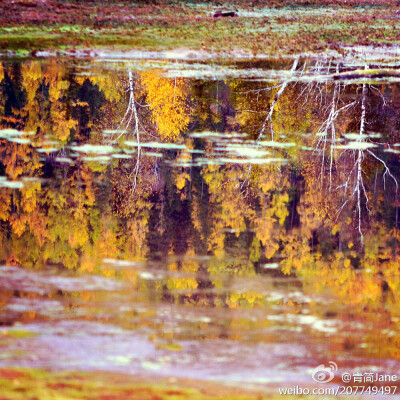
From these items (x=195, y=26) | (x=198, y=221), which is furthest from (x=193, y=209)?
(x=195, y=26)

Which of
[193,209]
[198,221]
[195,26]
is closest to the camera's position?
[198,221]

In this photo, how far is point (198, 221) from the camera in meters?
7.16

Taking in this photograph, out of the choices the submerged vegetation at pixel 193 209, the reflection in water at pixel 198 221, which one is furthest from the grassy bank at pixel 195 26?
the reflection in water at pixel 198 221

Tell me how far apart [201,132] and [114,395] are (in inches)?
236

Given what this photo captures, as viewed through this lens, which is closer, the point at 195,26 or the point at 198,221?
the point at 198,221

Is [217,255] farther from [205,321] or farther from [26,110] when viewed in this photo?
[26,110]

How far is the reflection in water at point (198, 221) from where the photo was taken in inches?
199

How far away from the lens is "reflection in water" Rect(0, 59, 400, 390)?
A: 506 centimetres

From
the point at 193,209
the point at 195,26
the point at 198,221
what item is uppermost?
the point at 195,26

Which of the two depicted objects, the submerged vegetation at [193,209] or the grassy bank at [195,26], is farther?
the grassy bank at [195,26]

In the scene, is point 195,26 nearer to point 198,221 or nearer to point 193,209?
point 193,209

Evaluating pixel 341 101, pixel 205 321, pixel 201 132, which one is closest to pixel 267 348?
pixel 205 321

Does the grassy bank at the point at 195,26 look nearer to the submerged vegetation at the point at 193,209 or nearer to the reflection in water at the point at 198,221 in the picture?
the submerged vegetation at the point at 193,209

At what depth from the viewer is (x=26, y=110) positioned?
9.64 meters
